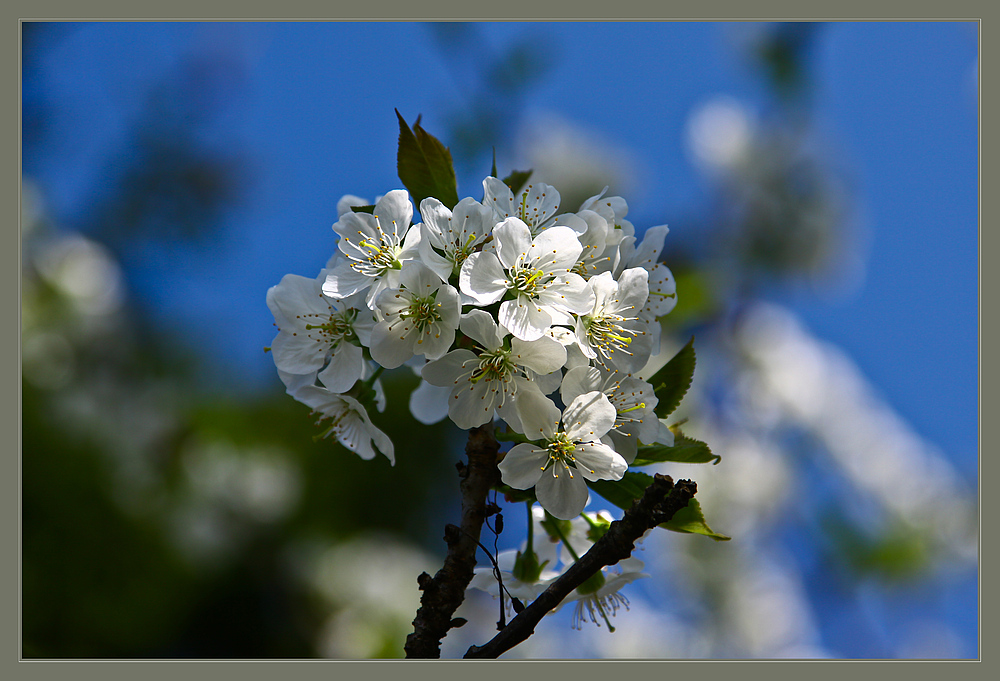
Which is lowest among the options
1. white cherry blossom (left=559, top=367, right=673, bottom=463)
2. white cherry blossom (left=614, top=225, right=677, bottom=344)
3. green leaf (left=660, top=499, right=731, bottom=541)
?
green leaf (left=660, top=499, right=731, bottom=541)

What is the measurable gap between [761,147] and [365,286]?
3.19m

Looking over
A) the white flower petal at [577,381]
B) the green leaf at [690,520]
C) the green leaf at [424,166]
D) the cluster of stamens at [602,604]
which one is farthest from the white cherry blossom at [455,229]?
the cluster of stamens at [602,604]

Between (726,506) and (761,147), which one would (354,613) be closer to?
(726,506)

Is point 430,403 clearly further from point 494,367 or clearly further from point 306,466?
point 306,466

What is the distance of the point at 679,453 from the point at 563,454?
0.22 metres

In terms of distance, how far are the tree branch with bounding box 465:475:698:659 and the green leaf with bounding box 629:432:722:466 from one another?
0.67ft

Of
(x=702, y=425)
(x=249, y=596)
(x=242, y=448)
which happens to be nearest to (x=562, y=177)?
(x=702, y=425)

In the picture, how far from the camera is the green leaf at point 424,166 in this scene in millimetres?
1011

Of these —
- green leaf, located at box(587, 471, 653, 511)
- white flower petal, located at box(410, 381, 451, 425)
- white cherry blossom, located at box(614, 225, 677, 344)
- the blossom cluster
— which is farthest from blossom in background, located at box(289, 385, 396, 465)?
white cherry blossom, located at box(614, 225, 677, 344)

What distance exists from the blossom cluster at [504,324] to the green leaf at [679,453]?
4 centimetres

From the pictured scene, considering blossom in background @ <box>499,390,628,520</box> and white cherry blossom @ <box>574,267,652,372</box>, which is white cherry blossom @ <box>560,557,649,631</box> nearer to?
blossom in background @ <box>499,390,628,520</box>

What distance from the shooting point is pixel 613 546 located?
2.63 ft

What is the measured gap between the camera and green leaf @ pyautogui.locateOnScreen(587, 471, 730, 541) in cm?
94

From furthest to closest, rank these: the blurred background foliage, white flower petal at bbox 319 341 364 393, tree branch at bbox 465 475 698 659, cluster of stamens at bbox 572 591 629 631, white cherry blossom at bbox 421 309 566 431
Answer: the blurred background foliage
cluster of stamens at bbox 572 591 629 631
white flower petal at bbox 319 341 364 393
white cherry blossom at bbox 421 309 566 431
tree branch at bbox 465 475 698 659
